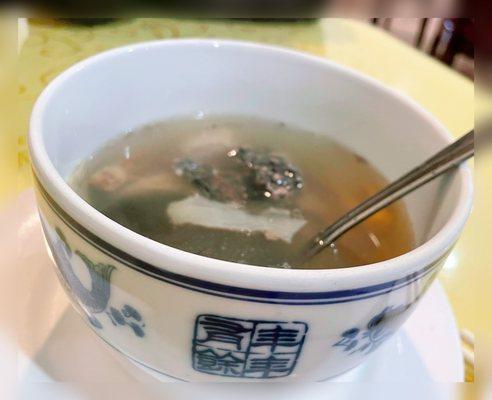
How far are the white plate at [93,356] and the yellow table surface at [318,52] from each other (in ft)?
0.51

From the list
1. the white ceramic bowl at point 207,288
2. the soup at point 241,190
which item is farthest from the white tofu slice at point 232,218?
the white ceramic bowl at point 207,288

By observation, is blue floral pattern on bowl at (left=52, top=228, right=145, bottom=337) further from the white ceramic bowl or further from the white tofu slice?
the white tofu slice

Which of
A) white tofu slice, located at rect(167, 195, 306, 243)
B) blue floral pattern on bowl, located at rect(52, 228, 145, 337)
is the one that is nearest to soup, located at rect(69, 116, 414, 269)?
white tofu slice, located at rect(167, 195, 306, 243)

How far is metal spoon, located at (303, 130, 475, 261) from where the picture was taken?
0.49 m

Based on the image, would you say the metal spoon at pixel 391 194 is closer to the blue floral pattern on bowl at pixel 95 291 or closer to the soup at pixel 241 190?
the soup at pixel 241 190

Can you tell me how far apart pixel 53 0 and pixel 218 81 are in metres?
0.21

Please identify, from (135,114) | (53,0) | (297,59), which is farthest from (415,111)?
(53,0)

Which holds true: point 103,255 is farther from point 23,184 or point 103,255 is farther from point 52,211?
point 23,184

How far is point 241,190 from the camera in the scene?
629 millimetres

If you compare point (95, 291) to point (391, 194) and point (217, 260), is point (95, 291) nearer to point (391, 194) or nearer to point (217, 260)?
point (217, 260)

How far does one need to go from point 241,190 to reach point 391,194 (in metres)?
0.18

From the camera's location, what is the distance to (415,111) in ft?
1.92

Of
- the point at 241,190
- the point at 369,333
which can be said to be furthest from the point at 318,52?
the point at 369,333

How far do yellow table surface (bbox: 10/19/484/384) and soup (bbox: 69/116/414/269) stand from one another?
0.44 ft
